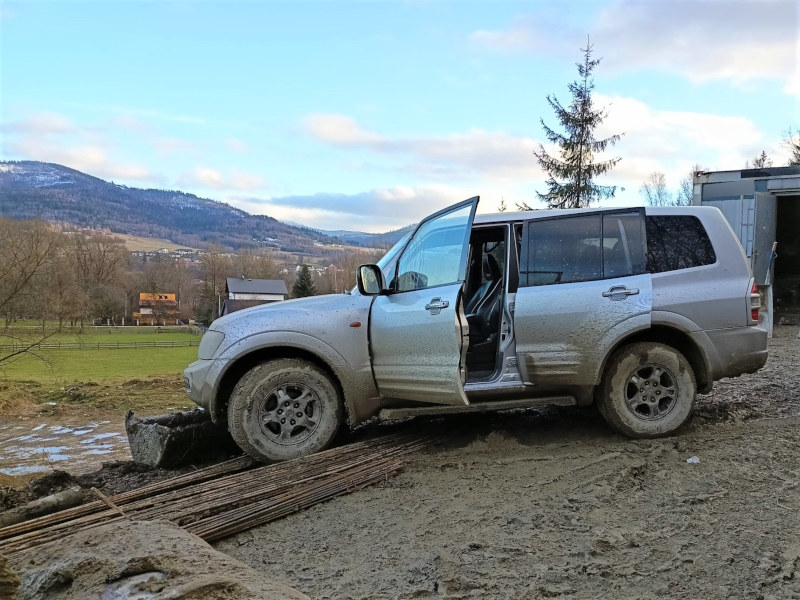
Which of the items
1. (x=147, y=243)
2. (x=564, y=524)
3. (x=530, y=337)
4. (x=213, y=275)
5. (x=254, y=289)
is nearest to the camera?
(x=564, y=524)

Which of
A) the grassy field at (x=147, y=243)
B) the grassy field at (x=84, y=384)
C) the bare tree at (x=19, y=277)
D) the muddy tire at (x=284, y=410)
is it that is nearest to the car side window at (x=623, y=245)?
the muddy tire at (x=284, y=410)

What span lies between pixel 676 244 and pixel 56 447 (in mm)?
17299

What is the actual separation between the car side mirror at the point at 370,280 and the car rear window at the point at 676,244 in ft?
7.58

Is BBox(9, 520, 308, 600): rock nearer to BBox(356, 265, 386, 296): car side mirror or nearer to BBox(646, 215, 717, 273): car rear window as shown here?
BBox(356, 265, 386, 296): car side mirror

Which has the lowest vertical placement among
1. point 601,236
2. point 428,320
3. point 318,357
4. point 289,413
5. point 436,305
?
point 289,413

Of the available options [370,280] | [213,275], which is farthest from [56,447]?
[213,275]

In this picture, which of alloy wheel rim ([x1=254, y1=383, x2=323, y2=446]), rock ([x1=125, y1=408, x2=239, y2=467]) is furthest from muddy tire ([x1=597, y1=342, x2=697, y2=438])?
rock ([x1=125, y1=408, x2=239, y2=467])

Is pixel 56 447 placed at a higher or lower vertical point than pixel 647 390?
lower

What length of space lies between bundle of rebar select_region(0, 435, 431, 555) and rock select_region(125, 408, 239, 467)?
0.68 meters

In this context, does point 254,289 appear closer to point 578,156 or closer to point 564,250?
point 578,156

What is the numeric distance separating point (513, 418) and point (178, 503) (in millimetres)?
3457

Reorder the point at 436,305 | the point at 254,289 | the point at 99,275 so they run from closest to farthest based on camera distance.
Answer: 1. the point at 436,305
2. the point at 99,275
3. the point at 254,289

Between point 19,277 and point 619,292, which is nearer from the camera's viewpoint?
point 619,292

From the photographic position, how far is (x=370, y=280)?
5297 millimetres
